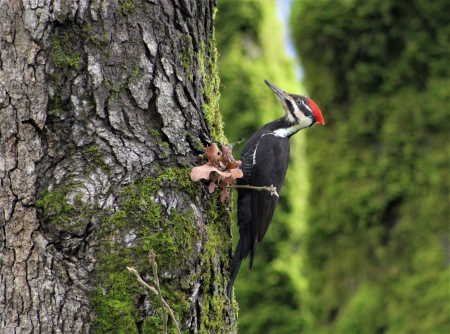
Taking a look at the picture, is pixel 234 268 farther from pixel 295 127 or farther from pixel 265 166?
pixel 295 127

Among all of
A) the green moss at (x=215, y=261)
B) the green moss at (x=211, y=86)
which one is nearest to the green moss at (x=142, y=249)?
the green moss at (x=215, y=261)

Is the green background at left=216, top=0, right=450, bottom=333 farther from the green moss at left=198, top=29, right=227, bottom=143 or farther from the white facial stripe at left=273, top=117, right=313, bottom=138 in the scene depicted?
the green moss at left=198, top=29, right=227, bottom=143

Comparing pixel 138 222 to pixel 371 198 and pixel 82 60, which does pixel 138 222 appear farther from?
pixel 371 198

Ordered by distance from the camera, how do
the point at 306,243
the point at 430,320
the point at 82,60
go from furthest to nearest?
the point at 306,243, the point at 430,320, the point at 82,60

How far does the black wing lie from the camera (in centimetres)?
355

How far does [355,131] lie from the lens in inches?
270

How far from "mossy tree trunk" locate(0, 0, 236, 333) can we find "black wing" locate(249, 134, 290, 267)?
1103 millimetres

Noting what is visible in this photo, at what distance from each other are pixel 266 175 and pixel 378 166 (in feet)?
10.3

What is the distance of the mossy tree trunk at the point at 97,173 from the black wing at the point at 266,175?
43.4 inches

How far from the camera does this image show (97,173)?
2230 mm

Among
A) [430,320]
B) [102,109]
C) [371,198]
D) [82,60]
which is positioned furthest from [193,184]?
[371,198]

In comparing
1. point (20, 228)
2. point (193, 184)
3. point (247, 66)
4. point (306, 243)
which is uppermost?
point (247, 66)

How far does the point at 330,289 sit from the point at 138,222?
16.3ft

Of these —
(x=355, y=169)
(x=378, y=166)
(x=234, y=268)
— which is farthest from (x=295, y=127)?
(x=355, y=169)
